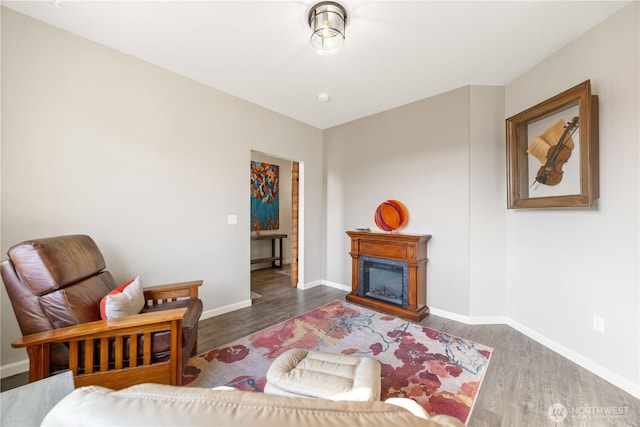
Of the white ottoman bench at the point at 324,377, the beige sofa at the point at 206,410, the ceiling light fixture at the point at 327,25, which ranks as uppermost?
the ceiling light fixture at the point at 327,25

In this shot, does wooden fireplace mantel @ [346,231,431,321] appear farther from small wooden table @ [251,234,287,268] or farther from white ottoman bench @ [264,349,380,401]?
small wooden table @ [251,234,287,268]

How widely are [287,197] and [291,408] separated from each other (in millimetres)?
5786

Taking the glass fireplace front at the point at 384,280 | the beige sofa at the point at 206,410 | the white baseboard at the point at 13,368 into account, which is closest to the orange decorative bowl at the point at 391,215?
the glass fireplace front at the point at 384,280

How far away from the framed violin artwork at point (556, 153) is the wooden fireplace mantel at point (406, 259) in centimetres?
104

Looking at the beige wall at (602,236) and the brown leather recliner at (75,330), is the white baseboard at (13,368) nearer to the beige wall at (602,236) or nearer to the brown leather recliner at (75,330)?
the brown leather recliner at (75,330)

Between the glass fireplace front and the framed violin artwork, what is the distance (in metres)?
1.39

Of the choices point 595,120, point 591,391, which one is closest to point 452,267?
point 591,391

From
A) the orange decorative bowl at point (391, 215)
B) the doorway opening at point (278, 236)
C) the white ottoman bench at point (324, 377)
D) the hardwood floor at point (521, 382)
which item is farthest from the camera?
the doorway opening at point (278, 236)

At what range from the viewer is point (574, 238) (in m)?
2.15

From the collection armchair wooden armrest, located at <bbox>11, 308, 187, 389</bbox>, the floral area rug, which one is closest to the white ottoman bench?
the floral area rug

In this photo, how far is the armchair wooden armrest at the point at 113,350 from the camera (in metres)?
1.38

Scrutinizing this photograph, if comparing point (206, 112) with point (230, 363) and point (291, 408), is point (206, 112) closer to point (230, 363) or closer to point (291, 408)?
point (230, 363)

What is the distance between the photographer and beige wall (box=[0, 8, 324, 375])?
189cm

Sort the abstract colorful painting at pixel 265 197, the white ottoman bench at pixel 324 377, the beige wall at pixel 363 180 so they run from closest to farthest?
the white ottoman bench at pixel 324 377 → the beige wall at pixel 363 180 → the abstract colorful painting at pixel 265 197
